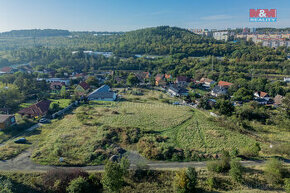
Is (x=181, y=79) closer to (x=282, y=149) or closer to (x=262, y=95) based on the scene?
(x=262, y=95)

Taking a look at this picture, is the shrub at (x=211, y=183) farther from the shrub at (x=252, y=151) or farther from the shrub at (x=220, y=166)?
the shrub at (x=252, y=151)

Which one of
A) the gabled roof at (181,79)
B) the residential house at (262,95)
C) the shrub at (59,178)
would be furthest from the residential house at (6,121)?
the residential house at (262,95)

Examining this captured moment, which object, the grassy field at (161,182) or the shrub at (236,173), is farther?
the shrub at (236,173)

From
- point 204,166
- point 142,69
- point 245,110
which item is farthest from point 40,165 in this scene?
point 142,69

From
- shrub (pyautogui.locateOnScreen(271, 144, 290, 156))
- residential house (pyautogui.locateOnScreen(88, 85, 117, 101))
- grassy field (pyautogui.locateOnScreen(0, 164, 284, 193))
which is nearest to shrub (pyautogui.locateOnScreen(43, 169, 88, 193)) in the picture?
grassy field (pyautogui.locateOnScreen(0, 164, 284, 193))

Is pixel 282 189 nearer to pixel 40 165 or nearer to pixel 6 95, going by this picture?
pixel 40 165

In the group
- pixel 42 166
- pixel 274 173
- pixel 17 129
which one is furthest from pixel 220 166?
pixel 17 129
